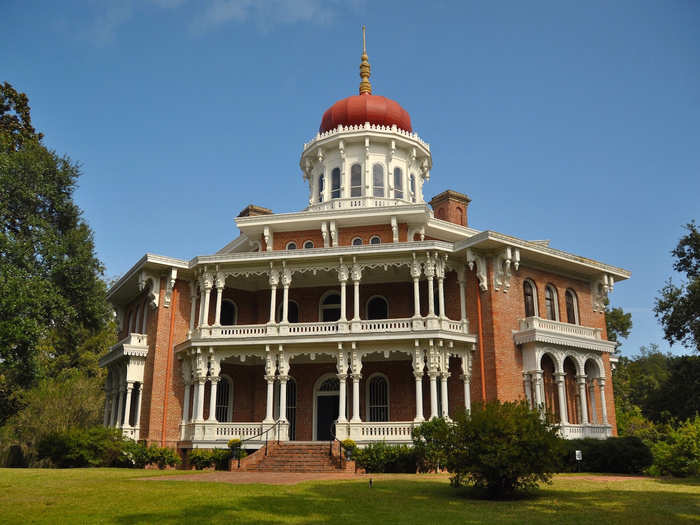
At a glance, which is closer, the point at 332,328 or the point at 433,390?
A: the point at 433,390

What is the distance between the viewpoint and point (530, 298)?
95.5 ft

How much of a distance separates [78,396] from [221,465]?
35.0 feet

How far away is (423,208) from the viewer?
30172mm

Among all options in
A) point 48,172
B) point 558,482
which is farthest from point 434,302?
point 48,172

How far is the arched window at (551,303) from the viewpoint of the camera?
29.7m

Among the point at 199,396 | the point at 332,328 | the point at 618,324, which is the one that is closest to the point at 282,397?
the point at 332,328

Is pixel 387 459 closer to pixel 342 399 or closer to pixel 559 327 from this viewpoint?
pixel 342 399

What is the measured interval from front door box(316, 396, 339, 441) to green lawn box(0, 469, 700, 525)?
448 inches

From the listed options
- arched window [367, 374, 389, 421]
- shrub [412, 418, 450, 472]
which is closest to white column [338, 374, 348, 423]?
arched window [367, 374, 389, 421]

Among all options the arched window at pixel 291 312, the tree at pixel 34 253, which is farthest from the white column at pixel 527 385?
the tree at pixel 34 253

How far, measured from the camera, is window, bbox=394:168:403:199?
3500 cm

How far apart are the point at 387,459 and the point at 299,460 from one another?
3320mm

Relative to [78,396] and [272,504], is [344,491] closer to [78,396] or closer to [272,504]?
[272,504]

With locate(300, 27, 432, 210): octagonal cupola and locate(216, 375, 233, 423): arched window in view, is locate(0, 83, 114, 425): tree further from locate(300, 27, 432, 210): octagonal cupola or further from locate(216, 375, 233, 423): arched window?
locate(300, 27, 432, 210): octagonal cupola
